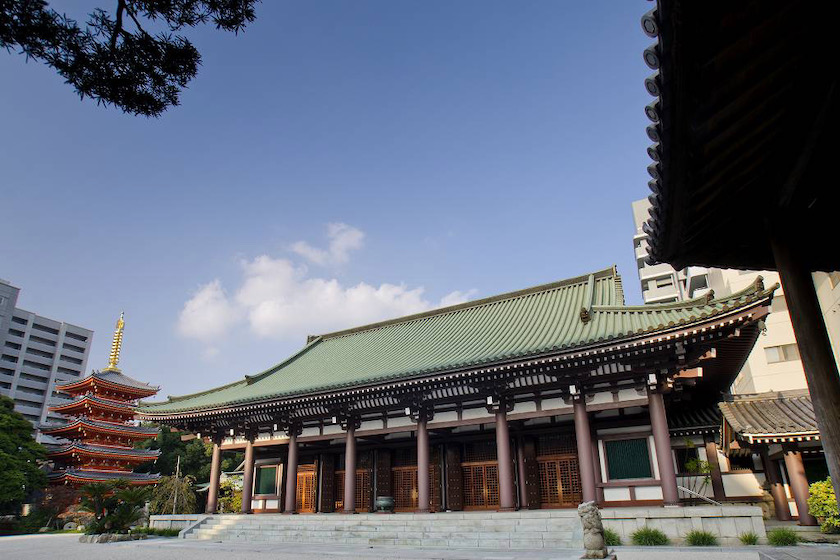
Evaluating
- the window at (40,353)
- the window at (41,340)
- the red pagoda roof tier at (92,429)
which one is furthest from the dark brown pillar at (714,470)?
the window at (40,353)

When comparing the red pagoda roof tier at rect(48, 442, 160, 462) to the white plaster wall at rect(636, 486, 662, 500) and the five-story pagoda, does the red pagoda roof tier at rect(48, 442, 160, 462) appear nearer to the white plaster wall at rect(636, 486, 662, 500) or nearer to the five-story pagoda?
the five-story pagoda

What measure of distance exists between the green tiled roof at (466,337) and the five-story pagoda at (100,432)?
63.2 ft

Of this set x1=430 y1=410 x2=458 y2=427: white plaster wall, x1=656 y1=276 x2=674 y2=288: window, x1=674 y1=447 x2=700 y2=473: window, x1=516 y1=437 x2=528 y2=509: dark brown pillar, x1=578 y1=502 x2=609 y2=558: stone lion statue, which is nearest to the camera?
x1=578 y1=502 x2=609 y2=558: stone lion statue

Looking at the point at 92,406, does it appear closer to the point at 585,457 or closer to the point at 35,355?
the point at 585,457

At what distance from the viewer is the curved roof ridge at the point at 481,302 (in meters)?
22.3

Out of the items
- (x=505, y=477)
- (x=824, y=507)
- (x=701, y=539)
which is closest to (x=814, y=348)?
(x=701, y=539)

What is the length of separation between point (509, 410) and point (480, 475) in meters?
3.85

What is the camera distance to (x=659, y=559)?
10.0 m

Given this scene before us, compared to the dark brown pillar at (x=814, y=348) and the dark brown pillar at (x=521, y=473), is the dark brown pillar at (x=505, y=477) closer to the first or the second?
the dark brown pillar at (x=521, y=473)

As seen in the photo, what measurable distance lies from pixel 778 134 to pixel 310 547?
1507 centimetres

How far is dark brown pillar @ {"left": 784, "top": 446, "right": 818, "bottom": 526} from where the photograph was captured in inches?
526

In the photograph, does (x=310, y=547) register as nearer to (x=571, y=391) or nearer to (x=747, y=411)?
(x=571, y=391)

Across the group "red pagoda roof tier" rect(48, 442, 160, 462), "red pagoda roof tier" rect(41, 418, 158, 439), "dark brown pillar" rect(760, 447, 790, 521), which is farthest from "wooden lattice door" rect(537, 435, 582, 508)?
"red pagoda roof tier" rect(48, 442, 160, 462)

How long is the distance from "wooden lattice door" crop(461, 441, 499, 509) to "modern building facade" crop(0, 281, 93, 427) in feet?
251
